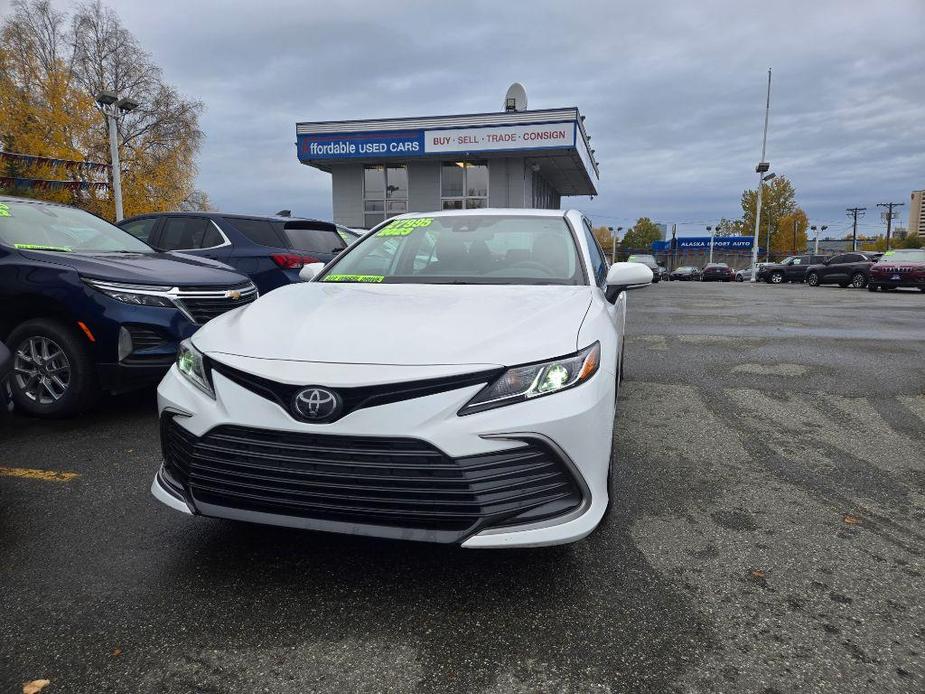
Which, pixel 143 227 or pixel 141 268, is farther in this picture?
pixel 143 227

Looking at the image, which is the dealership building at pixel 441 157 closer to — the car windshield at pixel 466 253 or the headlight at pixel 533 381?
the car windshield at pixel 466 253

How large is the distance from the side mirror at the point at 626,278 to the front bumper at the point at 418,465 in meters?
1.61

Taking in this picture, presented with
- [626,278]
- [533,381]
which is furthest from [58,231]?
[533,381]

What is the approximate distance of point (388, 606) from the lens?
218 cm

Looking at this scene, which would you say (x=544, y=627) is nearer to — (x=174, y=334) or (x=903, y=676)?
(x=903, y=676)

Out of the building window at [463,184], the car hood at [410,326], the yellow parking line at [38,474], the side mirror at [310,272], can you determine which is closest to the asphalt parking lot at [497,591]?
the yellow parking line at [38,474]

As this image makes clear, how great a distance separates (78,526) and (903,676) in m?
3.24

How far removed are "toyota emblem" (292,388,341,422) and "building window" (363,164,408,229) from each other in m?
24.0

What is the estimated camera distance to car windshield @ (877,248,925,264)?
21.7m

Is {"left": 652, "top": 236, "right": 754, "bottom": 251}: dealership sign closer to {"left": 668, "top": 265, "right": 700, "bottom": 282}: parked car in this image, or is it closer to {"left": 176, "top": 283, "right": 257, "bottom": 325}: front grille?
{"left": 668, "top": 265, "right": 700, "bottom": 282}: parked car

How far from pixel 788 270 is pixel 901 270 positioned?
15.9 meters

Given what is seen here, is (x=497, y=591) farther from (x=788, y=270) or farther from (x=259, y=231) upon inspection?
(x=788, y=270)

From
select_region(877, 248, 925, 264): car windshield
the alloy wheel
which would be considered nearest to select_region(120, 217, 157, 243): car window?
the alloy wheel

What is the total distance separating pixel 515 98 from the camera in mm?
26203
